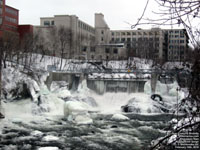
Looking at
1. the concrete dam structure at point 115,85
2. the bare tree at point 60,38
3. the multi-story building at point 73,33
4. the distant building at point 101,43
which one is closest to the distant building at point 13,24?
the multi-story building at point 73,33

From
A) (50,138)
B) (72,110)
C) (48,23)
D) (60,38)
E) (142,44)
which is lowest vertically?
(50,138)

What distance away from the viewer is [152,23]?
311cm

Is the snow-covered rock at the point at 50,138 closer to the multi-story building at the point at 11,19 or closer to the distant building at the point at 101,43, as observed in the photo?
the distant building at the point at 101,43

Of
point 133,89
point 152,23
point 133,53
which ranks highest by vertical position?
point 133,53

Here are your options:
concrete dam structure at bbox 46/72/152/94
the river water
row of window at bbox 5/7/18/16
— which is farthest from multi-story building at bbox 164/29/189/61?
row of window at bbox 5/7/18/16

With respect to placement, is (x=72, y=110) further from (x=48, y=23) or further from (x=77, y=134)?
(x=48, y=23)

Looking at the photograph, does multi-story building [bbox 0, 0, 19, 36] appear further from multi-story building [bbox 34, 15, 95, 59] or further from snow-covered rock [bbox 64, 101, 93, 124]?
snow-covered rock [bbox 64, 101, 93, 124]

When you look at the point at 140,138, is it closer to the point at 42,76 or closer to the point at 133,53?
the point at 42,76

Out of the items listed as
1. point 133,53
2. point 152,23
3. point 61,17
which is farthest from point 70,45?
point 152,23

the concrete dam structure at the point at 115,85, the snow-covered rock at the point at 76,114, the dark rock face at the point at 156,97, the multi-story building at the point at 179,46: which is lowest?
the snow-covered rock at the point at 76,114

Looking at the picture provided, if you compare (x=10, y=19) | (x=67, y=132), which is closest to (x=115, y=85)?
(x=67, y=132)

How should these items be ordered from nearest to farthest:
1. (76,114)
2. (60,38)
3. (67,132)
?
Result: (67,132), (76,114), (60,38)

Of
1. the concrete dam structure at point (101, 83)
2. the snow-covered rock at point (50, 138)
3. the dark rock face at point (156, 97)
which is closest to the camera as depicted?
the snow-covered rock at point (50, 138)

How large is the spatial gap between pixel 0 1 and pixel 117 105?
132 feet
